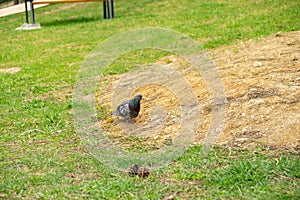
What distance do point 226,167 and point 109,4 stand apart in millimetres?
10403

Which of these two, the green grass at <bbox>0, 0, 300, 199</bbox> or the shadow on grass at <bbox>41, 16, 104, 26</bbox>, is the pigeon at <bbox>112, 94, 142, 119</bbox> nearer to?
the green grass at <bbox>0, 0, 300, 199</bbox>

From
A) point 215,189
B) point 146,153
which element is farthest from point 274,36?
point 215,189

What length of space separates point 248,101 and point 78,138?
167cm

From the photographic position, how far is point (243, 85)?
20.5 feet

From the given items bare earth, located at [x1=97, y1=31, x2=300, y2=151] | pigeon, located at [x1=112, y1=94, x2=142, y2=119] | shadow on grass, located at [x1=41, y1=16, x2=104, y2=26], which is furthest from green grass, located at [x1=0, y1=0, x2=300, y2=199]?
shadow on grass, located at [x1=41, y1=16, x2=104, y2=26]

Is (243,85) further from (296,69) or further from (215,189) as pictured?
(215,189)

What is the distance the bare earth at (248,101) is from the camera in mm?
5215

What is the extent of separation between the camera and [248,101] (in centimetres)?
583

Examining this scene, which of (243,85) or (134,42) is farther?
(134,42)

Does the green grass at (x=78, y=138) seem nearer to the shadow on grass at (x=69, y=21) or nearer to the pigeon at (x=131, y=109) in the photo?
the pigeon at (x=131, y=109)

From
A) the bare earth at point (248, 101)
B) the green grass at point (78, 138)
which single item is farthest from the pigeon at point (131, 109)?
the green grass at point (78, 138)

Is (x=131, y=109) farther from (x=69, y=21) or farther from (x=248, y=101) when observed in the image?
(x=69, y=21)

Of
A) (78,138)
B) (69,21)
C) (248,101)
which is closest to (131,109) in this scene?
(78,138)

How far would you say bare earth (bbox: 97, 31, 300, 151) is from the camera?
205 inches
